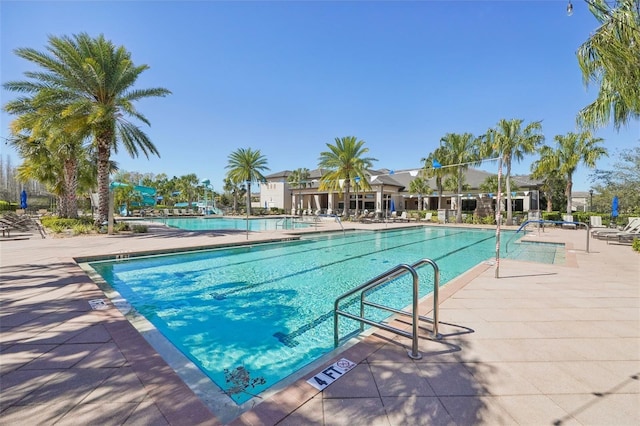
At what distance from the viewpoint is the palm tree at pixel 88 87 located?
13289 millimetres

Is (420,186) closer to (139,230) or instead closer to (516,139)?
(516,139)

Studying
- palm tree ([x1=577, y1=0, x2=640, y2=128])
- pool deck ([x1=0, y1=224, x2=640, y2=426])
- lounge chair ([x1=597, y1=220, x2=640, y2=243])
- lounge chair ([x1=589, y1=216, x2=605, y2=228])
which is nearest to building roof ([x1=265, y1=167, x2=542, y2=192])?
lounge chair ([x1=589, y1=216, x2=605, y2=228])

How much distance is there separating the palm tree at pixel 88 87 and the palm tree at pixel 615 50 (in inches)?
673

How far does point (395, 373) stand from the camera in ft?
9.09

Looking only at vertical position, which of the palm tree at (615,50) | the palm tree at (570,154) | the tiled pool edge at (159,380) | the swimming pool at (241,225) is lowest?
the swimming pool at (241,225)

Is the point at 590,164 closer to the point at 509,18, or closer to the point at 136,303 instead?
the point at 509,18

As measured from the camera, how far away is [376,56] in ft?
54.3

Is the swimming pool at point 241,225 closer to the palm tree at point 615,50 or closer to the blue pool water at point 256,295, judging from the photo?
the blue pool water at point 256,295

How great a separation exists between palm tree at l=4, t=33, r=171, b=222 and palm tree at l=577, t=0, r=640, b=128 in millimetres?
17085

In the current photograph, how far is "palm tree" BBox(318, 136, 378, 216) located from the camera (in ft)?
87.8

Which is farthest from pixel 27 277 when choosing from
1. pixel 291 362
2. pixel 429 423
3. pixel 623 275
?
pixel 623 275

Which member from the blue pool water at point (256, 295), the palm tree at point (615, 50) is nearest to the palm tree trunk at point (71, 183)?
the blue pool water at point (256, 295)

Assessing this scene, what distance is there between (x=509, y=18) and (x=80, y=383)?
51.1 ft

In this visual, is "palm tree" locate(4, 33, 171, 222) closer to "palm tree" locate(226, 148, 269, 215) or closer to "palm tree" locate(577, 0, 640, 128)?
"palm tree" locate(577, 0, 640, 128)
